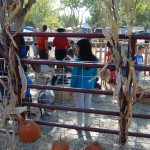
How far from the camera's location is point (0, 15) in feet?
9.07

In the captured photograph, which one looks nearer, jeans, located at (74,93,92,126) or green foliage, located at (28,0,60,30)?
jeans, located at (74,93,92,126)

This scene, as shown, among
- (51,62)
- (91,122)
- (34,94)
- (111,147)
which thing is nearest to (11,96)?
(51,62)

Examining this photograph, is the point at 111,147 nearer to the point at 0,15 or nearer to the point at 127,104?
the point at 127,104

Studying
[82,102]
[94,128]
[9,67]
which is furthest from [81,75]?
[9,67]

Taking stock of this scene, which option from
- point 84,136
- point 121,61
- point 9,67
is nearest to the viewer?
point 121,61

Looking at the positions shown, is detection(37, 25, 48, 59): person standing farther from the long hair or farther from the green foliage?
the green foliage

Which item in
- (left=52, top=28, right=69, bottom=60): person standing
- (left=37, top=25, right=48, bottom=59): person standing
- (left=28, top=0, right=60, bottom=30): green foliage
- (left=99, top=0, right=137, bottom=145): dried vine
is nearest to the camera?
(left=99, top=0, right=137, bottom=145): dried vine

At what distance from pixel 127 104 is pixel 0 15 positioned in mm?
1621

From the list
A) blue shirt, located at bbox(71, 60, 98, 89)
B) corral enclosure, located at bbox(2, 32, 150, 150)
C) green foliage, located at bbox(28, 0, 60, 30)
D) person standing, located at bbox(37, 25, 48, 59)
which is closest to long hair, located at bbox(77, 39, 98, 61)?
blue shirt, located at bbox(71, 60, 98, 89)

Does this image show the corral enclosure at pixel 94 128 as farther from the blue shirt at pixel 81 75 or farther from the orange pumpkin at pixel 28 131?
the orange pumpkin at pixel 28 131

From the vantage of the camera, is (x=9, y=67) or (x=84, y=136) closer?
(x=9, y=67)

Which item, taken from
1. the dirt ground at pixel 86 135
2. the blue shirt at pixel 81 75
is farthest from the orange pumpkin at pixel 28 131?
the blue shirt at pixel 81 75

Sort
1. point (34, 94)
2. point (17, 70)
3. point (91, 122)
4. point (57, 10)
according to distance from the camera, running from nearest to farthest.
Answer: point (17, 70), point (91, 122), point (34, 94), point (57, 10)

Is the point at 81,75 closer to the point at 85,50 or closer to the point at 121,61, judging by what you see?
the point at 85,50
